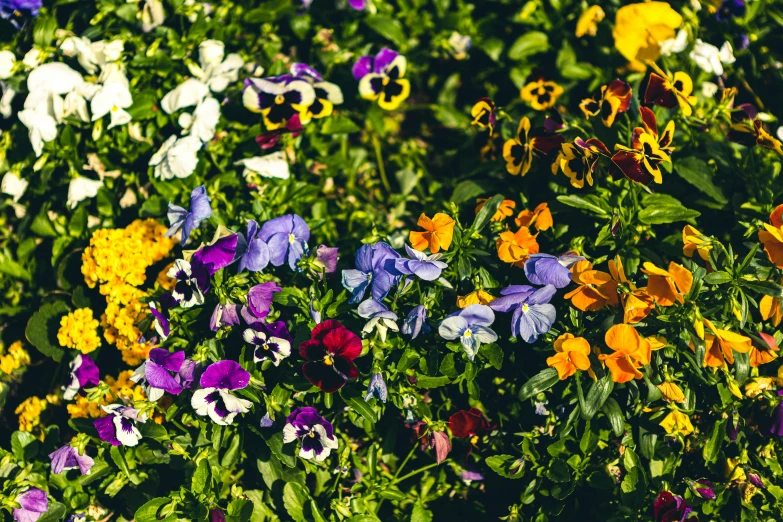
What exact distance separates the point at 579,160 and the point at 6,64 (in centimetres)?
222

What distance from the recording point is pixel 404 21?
337 cm

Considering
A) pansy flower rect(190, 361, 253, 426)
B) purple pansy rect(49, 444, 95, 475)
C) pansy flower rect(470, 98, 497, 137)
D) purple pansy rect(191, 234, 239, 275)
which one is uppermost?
pansy flower rect(470, 98, 497, 137)

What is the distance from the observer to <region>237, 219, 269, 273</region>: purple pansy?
2172 mm

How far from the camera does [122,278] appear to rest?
8.10 feet

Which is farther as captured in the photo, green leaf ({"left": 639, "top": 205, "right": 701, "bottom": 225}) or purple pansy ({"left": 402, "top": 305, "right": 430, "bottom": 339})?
green leaf ({"left": 639, "top": 205, "right": 701, "bottom": 225})

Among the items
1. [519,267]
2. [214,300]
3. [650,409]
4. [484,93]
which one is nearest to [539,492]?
[650,409]

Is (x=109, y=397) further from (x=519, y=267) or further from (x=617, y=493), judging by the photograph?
(x=617, y=493)

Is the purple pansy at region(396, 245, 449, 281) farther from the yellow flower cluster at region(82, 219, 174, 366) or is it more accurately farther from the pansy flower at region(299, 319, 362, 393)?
the yellow flower cluster at region(82, 219, 174, 366)

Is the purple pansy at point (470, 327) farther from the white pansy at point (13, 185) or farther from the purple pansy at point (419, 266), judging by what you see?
the white pansy at point (13, 185)

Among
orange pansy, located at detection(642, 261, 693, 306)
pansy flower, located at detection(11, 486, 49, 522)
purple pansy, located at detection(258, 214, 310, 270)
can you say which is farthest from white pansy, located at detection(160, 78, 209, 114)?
orange pansy, located at detection(642, 261, 693, 306)

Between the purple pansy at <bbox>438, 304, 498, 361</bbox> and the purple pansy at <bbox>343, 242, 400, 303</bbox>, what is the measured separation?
22 centimetres

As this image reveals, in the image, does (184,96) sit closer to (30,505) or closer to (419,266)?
(419,266)

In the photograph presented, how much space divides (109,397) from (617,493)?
1781 millimetres

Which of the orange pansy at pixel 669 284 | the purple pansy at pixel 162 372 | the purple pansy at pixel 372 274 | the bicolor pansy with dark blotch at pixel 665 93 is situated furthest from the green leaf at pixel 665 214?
the purple pansy at pixel 162 372
